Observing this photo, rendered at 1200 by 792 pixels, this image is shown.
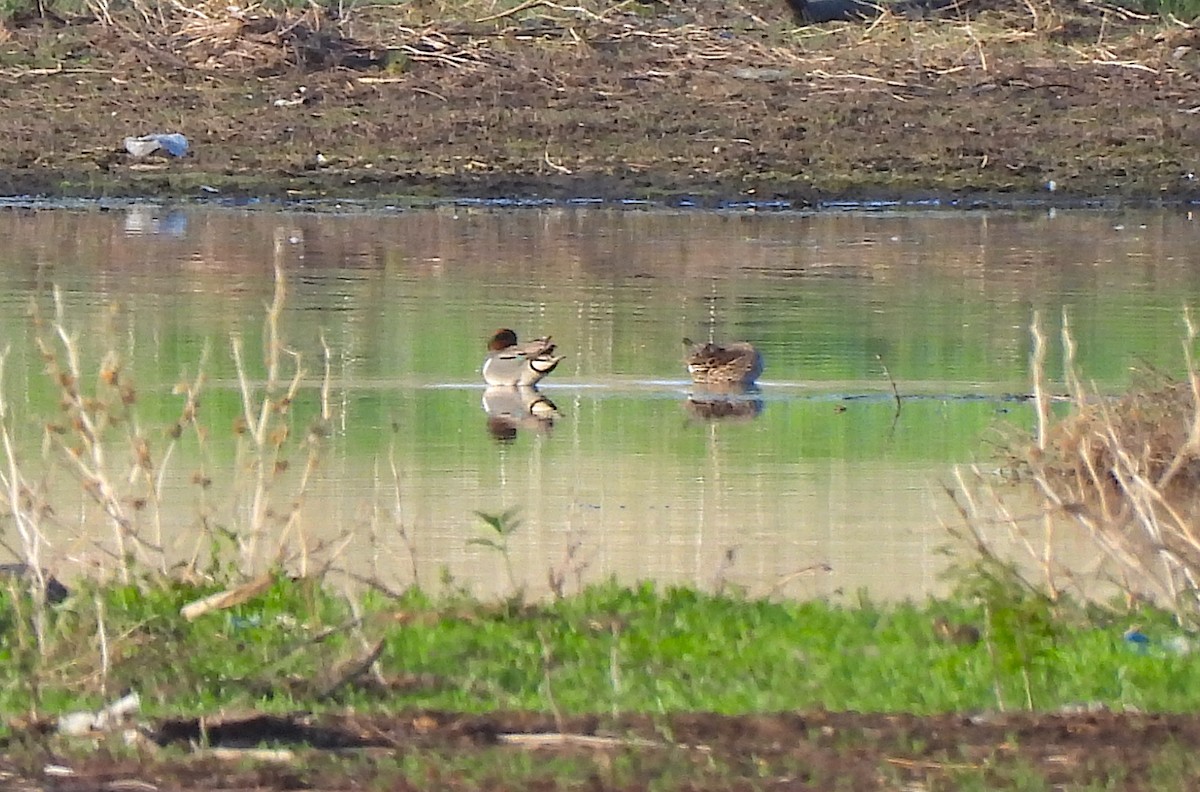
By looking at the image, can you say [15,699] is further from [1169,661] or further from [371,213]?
[371,213]

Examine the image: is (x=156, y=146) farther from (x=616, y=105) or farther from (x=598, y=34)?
(x=598, y=34)

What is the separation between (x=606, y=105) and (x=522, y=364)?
1283 cm

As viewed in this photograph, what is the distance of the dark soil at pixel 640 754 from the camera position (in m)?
5.71

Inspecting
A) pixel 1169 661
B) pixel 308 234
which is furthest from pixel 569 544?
pixel 308 234

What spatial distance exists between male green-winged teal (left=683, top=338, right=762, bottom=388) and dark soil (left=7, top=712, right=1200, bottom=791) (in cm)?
605

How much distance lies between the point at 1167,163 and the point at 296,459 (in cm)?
1537

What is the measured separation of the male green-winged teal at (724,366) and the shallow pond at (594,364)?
0.14 meters

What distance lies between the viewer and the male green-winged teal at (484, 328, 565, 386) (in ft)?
Result: 40.5

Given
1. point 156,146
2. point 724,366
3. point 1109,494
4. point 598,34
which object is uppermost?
point 598,34

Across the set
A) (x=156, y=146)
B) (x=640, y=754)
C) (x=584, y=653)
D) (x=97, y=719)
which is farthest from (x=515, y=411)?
(x=156, y=146)

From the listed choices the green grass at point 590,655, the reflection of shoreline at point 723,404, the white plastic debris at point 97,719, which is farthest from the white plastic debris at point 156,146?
the white plastic debris at point 97,719

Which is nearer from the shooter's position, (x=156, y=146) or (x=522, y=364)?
(x=522, y=364)

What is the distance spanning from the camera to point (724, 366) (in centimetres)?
1235

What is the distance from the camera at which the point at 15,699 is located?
6555 millimetres
